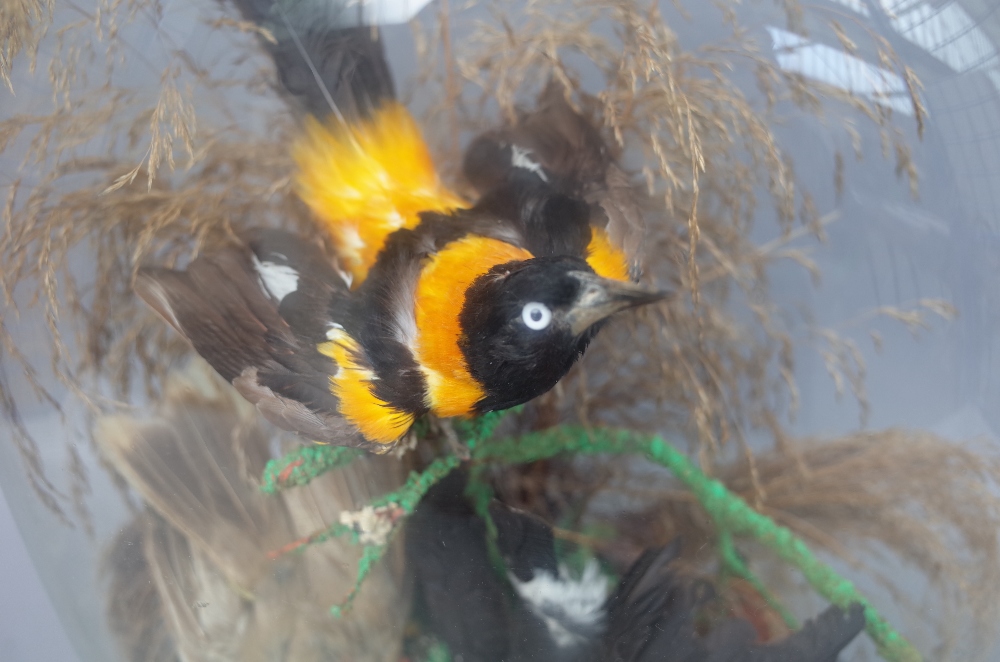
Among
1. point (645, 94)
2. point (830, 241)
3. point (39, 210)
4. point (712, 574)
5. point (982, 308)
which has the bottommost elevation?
point (712, 574)

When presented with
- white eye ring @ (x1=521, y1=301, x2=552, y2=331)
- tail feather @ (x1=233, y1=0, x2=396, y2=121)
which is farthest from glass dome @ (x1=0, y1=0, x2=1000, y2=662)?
white eye ring @ (x1=521, y1=301, x2=552, y2=331)

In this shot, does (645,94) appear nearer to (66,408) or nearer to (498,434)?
(498,434)

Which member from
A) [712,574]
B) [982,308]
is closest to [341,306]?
[712,574]

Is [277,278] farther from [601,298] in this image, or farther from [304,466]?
[601,298]

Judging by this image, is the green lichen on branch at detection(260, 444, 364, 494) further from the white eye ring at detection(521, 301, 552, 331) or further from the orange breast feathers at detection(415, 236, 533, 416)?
the white eye ring at detection(521, 301, 552, 331)

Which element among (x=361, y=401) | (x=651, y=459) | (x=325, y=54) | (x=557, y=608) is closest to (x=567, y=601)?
(x=557, y=608)

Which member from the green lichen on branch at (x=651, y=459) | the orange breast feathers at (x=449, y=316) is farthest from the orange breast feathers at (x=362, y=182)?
the green lichen on branch at (x=651, y=459)
